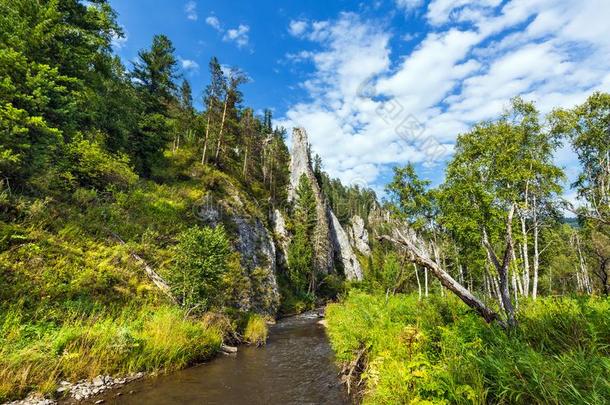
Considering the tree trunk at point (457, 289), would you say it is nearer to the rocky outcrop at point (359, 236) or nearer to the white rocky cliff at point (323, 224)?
the white rocky cliff at point (323, 224)

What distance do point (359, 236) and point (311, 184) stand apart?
4340 cm

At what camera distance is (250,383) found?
9.37m

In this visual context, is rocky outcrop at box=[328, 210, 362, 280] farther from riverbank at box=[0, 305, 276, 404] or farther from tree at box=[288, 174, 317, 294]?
riverbank at box=[0, 305, 276, 404]

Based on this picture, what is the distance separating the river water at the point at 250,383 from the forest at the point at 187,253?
0.75 meters

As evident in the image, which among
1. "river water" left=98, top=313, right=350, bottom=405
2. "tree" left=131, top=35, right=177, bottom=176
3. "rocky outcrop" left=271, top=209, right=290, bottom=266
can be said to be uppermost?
"tree" left=131, top=35, right=177, bottom=176

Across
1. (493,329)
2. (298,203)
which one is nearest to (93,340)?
(493,329)

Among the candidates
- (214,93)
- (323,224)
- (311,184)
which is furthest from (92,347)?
(311,184)

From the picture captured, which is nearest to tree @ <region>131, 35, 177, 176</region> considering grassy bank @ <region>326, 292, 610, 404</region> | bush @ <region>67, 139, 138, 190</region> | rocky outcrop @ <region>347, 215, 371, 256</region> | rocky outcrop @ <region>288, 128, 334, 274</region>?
bush @ <region>67, 139, 138, 190</region>

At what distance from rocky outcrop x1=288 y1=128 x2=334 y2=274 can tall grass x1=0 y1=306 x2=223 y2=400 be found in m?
45.0

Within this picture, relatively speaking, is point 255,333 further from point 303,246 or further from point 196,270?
point 303,246

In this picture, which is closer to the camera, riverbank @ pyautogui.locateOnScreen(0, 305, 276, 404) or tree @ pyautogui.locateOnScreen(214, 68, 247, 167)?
riverbank @ pyautogui.locateOnScreen(0, 305, 276, 404)

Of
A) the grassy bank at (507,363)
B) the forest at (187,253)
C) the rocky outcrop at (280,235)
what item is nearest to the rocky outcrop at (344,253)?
the rocky outcrop at (280,235)

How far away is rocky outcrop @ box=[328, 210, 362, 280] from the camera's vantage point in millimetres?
70750

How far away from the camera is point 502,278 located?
6.80 m
